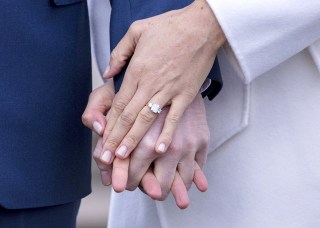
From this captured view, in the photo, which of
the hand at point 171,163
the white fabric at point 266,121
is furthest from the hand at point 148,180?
the white fabric at point 266,121

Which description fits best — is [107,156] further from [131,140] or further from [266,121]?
[266,121]

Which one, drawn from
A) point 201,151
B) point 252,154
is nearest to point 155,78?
point 201,151

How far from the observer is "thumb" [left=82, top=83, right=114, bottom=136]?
1679mm

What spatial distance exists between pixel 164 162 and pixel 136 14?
0.92ft

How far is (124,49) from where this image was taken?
1.67m

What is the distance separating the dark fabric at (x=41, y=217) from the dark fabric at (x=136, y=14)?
0.27 metres

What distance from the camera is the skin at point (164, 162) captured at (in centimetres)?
162

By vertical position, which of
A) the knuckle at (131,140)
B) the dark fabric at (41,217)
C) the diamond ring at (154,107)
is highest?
the diamond ring at (154,107)

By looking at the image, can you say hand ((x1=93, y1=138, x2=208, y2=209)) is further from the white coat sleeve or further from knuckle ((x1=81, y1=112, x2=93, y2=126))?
the white coat sleeve

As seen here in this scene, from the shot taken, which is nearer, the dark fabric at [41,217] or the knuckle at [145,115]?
the knuckle at [145,115]

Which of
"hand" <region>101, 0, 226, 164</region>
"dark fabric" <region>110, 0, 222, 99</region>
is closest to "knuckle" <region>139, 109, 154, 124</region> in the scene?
"hand" <region>101, 0, 226, 164</region>

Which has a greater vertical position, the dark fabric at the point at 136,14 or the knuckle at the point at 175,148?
the dark fabric at the point at 136,14

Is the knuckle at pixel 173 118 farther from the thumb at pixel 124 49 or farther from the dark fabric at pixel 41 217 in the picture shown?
the dark fabric at pixel 41 217

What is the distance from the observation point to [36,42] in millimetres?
1722
